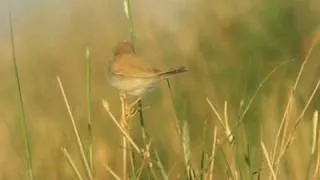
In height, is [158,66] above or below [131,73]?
below

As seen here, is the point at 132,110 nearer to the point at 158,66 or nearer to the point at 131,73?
the point at 131,73

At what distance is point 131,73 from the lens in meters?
2.31

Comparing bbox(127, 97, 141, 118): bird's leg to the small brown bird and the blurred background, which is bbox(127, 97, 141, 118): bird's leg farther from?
the blurred background

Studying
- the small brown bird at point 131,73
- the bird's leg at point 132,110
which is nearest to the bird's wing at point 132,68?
the small brown bird at point 131,73

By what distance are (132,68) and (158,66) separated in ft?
3.85

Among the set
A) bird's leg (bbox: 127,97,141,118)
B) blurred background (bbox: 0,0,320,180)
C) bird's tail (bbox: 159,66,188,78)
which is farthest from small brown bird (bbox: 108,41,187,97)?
blurred background (bbox: 0,0,320,180)

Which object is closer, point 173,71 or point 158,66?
point 173,71

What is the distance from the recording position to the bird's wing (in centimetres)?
222

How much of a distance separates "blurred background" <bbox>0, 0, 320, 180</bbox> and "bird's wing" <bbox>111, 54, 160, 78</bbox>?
0.46 metres

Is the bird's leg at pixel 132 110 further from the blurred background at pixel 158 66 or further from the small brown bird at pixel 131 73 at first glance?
the blurred background at pixel 158 66

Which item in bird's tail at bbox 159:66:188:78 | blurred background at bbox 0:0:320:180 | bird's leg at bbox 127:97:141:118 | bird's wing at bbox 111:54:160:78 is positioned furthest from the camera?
blurred background at bbox 0:0:320:180

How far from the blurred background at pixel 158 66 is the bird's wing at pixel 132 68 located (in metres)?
0.46

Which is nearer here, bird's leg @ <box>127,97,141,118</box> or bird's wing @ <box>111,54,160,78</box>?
bird's leg @ <box>127,97,141,118</box>

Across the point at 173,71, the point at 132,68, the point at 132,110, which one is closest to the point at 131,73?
the point at 132,68
